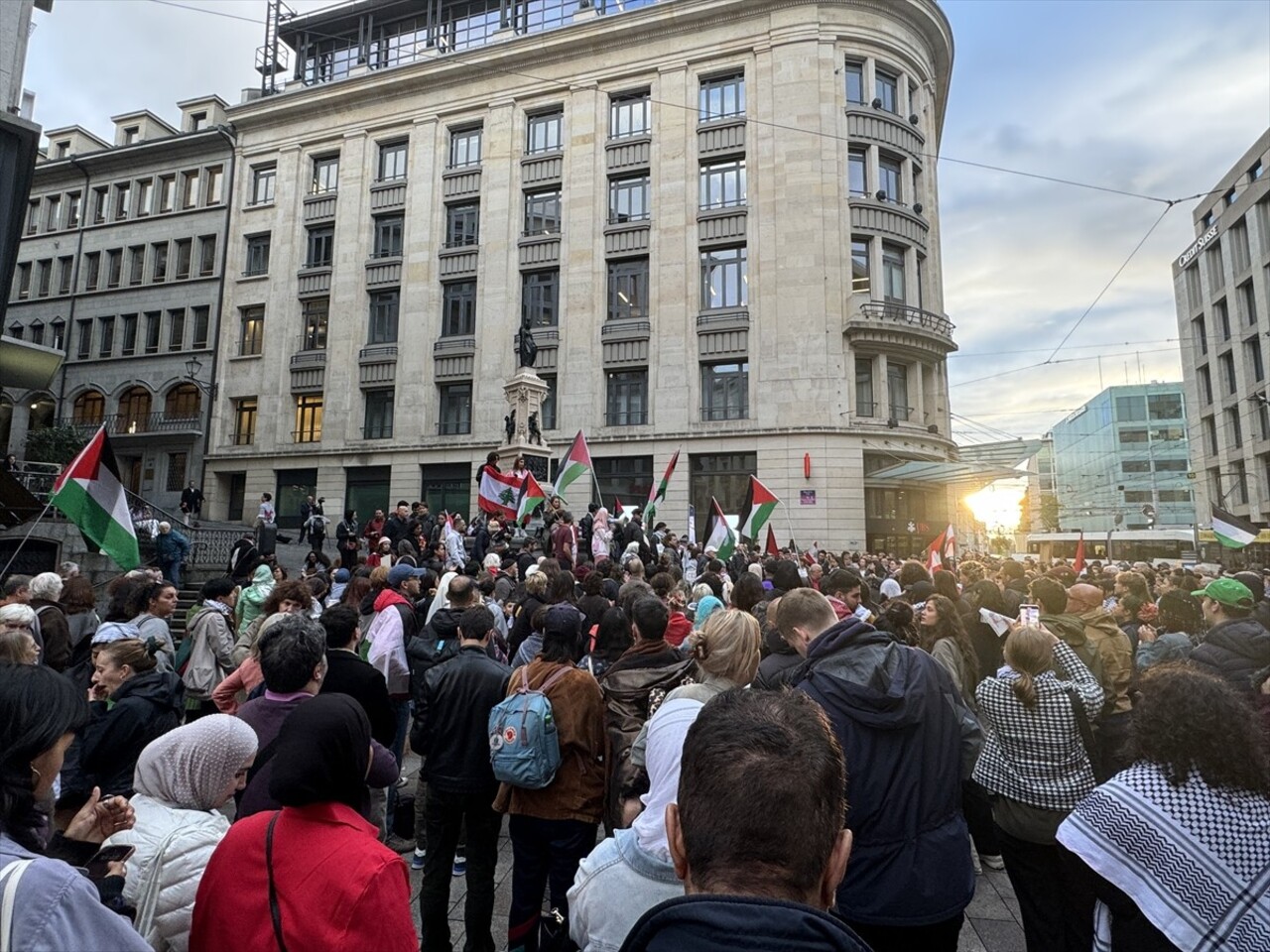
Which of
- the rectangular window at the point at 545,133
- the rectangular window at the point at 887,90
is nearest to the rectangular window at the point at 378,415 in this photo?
the rectangular window at the point at 545,133

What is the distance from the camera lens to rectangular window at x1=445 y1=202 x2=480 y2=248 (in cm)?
3228

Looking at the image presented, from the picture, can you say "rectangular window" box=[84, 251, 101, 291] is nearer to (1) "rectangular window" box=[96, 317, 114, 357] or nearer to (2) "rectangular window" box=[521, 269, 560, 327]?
(1) "rectangular window" box=[96, 317, 114, 357]

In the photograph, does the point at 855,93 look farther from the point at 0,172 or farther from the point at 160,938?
the point at 160,938

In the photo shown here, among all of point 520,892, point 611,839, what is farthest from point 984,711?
point 520,892

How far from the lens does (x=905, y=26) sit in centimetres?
2936

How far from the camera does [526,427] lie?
2284cm

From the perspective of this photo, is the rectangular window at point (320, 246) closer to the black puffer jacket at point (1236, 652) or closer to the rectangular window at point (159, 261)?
the rectangular window at point (159, 261)

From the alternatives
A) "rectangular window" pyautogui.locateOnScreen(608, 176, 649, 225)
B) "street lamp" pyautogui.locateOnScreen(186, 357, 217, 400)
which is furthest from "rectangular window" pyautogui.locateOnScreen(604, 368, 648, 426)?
"street lamp" pyautogui.locateOnScreen(186, 357, 217, 400)

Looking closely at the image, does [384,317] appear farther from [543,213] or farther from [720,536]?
[720,536]

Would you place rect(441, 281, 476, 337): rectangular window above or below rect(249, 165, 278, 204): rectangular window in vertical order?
below

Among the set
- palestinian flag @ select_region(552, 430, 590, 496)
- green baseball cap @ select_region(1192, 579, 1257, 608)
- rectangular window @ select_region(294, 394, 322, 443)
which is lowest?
green baseball cap @ select_region(1192, 579, 1257, 608)

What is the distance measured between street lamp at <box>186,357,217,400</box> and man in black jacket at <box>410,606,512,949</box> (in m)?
37.4

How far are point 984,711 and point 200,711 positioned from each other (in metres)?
6.41

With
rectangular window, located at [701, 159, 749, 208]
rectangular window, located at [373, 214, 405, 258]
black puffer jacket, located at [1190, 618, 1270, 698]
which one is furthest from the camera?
rectangular window, located at [373, 214, 405, 258]
